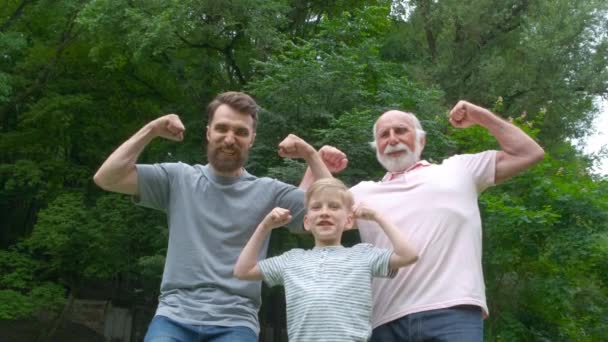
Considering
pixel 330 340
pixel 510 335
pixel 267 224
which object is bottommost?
pixel 510 335

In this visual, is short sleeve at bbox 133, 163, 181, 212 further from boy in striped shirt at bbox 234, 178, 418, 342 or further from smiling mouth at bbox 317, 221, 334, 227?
smiling mouth at bbox 317, 221, 334, 227

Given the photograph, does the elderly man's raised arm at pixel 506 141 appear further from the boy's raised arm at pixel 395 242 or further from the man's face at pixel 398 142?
the boy's raised arm at pixel 395 242

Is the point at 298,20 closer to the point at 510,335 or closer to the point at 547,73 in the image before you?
the point at 547,73

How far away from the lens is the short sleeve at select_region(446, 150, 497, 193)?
11.1 ft

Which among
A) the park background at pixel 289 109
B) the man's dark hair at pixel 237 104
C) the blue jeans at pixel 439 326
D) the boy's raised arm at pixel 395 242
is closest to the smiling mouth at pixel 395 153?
the boy's raised arm at pixel 395 242

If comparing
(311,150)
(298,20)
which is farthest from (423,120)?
(311,150)

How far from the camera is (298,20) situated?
54.6 feet

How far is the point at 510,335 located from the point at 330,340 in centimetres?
796

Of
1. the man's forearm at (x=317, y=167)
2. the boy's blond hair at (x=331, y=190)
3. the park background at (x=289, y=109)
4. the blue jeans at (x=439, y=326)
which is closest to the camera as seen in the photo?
the blue jeans at (x=439, y=326)

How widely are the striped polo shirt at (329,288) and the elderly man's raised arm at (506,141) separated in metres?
0.72

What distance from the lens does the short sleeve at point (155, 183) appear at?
130 inches

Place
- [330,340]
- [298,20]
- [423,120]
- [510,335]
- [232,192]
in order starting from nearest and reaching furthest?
[330,340]
[232,192]
[510,335]
[423,120]
[298,20]

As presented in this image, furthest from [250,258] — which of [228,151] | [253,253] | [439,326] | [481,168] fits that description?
[481,168]

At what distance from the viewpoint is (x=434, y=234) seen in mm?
3148
